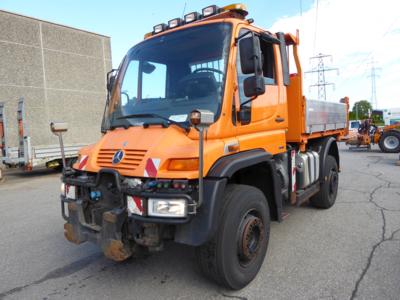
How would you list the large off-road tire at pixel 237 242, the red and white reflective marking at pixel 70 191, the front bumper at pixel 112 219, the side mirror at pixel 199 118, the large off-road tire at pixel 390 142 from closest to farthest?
1. the side mirror at pixel 199 118
2. the front bumper at pixel 112 219
3. the large off-road tire at pixel 237 242
4. the red and white reflective marking at pixel 70 191
5. the large off-road tire at pixel 390 142

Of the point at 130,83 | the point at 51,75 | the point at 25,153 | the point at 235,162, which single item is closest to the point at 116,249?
the point at 235,162

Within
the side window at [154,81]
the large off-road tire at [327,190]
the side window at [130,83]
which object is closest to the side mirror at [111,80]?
the side window at [130,83]

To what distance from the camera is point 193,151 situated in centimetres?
281

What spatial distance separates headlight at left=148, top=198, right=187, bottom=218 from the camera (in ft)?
8.68

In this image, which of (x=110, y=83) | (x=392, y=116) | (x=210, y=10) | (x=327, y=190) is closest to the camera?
(x=210, y=10)

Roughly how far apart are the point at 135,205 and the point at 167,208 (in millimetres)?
305

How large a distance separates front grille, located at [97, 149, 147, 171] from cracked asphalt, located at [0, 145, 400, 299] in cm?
128

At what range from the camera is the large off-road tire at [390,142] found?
51.6 ft

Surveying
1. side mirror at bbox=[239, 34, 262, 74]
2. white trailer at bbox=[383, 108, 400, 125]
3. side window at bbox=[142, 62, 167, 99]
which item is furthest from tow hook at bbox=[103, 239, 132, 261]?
white trailer at bbox=[383, 108, 400, 125]

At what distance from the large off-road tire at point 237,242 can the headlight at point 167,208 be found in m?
0.48

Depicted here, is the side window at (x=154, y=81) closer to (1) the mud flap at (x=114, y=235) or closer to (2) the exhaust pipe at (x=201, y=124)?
(2) the exhaust pipe at (x=201, y=124)

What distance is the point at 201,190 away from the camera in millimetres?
2691

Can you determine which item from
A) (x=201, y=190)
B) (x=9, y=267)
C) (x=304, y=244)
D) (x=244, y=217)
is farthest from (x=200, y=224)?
(x=9, y=267)

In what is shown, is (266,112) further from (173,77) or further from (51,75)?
(51,75)
